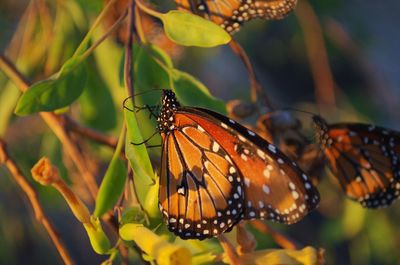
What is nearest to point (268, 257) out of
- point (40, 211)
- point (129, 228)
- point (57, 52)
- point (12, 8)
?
point (129, 228)

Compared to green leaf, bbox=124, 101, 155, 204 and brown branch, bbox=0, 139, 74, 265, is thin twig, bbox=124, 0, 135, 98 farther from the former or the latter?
brown branch, bbox=0, 139, 74, 265

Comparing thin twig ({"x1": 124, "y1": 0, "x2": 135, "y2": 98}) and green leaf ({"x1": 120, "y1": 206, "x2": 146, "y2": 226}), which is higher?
thin twig ({"x1": 124, "y1": 0, "x2": 135, "y2": 98})

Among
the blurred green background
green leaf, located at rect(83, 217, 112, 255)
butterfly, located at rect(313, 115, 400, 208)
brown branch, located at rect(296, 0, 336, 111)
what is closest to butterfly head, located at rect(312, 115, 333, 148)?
butterfly, located at rect(313, 115, 400, 208)

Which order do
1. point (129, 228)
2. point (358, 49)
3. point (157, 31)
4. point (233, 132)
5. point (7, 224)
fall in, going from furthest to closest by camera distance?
point (358, 49) → point (7, 224) → point (157, 31) → point (233, 132) → point (129, 228)

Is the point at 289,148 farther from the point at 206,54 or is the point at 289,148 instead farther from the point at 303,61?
the point at 303,61

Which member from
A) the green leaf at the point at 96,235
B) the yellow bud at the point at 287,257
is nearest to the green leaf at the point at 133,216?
the green leaf at the point at 96,235

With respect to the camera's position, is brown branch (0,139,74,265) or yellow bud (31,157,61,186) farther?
brown branch (0,139,74,265)
